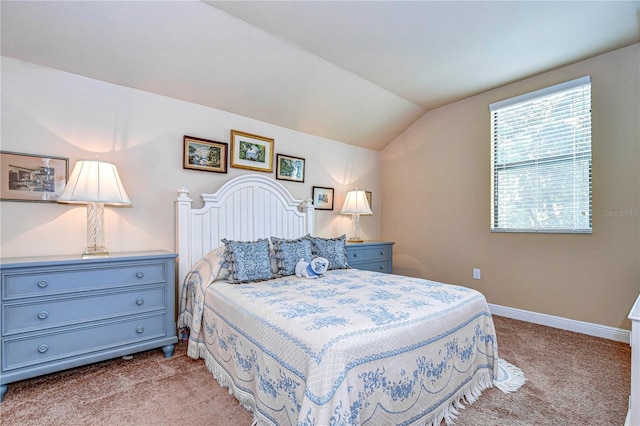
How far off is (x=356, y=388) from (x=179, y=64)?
8.68ft

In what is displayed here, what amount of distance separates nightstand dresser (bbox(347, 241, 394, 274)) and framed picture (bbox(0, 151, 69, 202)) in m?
2.66

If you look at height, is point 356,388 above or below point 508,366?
above

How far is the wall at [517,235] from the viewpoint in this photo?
8.54 feet

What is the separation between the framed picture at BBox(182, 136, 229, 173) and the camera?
2.85 meters

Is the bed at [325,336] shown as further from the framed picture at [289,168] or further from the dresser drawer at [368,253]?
the framed picture at [289,168]

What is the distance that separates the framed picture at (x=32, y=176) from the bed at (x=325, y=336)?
2.76 ft

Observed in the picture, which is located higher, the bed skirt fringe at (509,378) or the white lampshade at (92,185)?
the white lampshade at (92,185)

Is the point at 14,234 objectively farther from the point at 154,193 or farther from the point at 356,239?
the point at 356,239

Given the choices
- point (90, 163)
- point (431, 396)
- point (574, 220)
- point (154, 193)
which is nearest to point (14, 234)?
point (90, 163)

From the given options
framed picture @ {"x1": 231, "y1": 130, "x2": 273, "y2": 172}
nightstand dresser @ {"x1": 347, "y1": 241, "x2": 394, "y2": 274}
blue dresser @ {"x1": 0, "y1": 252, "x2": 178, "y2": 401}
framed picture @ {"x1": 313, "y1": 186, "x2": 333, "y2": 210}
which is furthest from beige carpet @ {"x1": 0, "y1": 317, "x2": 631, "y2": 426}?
framed picture @ {"x1": 313, "y1": 186, "x2": 333, "y2": 210}

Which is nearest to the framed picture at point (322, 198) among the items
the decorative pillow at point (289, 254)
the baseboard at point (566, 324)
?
the decorative pillow at point (289, 254)

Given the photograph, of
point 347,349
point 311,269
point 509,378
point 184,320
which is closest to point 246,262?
point 311,269

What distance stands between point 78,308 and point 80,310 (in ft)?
0.06

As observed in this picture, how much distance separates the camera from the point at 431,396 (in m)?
1.53
